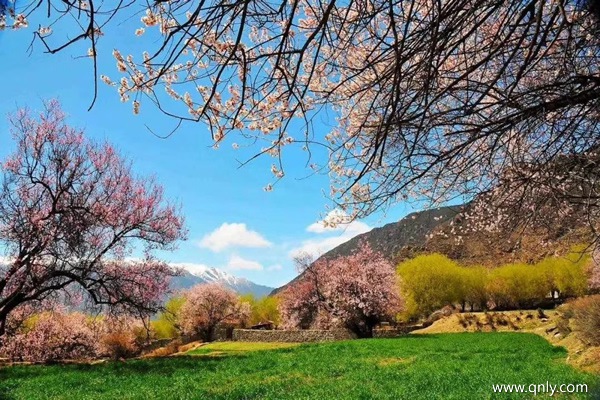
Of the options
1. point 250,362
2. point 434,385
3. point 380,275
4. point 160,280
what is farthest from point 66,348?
point 434,385

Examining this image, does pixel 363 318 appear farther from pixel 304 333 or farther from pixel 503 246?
pixel 503 246

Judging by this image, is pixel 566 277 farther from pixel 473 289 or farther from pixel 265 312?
pixel 265 312

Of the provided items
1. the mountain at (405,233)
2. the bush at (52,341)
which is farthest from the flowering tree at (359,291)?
the bush at (52,341)

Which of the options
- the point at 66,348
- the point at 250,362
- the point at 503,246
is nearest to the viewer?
the point at 503,246

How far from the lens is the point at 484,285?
63.8m

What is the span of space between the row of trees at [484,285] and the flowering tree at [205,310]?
21.9 metres

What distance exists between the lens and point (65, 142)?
48.9ft

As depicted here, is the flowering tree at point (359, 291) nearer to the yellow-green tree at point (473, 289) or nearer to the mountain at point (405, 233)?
the mountain at point (405, 233)

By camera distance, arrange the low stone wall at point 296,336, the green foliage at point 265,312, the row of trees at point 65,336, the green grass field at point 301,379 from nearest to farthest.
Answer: the green grass field at point 301,379 < the row of trees at point 65,336 < the low stone wall at point 296,336 < the green foliage at point 265,312

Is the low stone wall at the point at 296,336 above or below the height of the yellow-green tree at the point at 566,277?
below

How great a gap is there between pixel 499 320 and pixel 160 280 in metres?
28.5

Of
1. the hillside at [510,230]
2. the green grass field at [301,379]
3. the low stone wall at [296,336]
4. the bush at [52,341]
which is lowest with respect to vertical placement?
the low stone wall at [296,336]

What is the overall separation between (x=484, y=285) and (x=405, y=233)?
212 ft

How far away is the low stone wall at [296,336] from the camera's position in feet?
108
